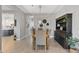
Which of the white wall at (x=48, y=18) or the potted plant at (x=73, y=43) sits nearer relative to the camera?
the potted plant at (x=73, y=43)

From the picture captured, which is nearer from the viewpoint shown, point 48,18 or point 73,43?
point 73,43

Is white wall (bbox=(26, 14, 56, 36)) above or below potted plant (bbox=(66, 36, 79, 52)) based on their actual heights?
above

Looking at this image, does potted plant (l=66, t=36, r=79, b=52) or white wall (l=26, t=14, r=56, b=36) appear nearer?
potted plant (l=66, t=36, r=79, b=52)

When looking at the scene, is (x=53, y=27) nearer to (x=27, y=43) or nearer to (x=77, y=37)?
(x=27, y=43)

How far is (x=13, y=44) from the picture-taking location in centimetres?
460

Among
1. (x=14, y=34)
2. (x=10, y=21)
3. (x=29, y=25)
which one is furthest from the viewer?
(x=14, y=34)

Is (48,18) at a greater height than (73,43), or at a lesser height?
greater

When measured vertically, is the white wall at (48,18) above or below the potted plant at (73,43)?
above
